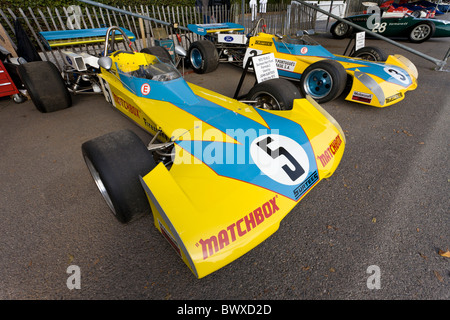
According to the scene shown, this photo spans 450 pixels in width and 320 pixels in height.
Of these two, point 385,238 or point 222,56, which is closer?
point 385,238

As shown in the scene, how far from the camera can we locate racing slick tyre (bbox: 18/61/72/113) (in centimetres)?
343

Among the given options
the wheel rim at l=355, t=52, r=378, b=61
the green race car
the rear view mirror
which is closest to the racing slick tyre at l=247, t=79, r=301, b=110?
the rear view mirror

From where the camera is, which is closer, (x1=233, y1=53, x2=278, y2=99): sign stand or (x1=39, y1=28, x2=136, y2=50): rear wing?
(x1=233, y1=53, x2=278, y2=99): sign stand

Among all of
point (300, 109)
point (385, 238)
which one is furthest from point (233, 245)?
point (300, 109)

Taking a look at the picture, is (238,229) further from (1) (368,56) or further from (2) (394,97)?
(1) (368,56)

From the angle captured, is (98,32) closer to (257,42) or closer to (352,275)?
(257,42)

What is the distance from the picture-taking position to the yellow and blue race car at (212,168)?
50.6 inches

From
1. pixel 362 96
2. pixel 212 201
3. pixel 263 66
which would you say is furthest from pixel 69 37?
pixel 362 96

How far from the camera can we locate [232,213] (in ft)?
4.45

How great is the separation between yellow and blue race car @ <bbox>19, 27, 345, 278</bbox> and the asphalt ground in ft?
1.08

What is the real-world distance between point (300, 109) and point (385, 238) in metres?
1.43

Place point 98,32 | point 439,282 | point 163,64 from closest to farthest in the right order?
point 439,282 → point 163,64 → point 98,32

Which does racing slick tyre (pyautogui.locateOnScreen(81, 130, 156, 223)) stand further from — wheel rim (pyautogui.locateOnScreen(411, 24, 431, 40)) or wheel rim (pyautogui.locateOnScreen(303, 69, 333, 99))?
wheel rim (pyautogui.locateOnScreen(411, 24, 431, 40))

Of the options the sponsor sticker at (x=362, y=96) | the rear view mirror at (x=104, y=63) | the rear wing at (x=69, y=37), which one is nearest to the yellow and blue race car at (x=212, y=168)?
the rear view mirror at (x=104, y=63)
